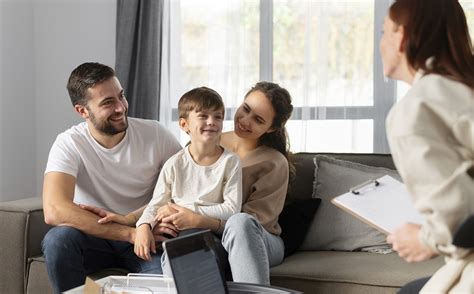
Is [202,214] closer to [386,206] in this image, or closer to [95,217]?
[95,217]

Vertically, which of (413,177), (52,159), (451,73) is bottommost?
(52,159)

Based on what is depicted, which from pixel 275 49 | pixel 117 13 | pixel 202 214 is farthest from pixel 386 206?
pixel 117 13

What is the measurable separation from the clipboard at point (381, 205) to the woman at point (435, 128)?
0.68 feet

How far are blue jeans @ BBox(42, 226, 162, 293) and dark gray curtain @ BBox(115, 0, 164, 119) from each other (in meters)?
1.49

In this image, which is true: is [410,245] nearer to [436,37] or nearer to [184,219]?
[436,37]

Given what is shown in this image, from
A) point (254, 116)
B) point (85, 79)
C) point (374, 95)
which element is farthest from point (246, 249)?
point (374, 95)

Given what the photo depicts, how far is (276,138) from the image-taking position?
307cm

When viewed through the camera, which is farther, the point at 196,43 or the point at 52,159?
the point at 196,43

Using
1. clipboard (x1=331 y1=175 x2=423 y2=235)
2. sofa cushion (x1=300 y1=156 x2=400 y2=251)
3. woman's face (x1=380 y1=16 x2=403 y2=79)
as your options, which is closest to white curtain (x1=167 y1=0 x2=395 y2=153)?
sofa cushion (x1=300 y1=156 x2=400 y2=251)

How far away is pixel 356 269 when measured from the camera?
8.81 ft

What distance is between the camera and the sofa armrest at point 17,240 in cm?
300

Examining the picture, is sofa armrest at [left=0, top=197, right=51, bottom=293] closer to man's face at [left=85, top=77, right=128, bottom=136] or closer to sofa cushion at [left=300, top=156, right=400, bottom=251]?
man's face at [left=85, top=77, right=128, bottom=136]

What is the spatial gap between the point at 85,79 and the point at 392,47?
5.66ft

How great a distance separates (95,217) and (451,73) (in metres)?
1.70
